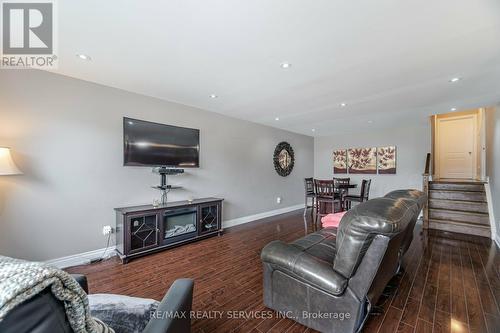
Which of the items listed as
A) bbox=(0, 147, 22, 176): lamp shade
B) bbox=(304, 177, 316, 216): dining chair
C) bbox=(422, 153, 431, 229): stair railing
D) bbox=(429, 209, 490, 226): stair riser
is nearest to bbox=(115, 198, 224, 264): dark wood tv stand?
bbox=(0, 147, 22, 176): lamp shade

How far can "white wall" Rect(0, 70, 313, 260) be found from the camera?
7.54ft

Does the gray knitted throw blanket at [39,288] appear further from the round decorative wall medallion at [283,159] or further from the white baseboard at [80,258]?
the round decorative wall medallion at [283,159]

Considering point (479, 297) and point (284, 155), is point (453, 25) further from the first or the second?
point (284, 155)

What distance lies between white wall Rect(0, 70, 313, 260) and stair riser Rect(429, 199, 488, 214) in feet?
16.3

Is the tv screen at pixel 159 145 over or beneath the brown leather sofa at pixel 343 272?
over

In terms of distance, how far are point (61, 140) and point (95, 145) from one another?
34 centimetres

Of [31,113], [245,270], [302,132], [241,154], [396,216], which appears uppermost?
[302,132]

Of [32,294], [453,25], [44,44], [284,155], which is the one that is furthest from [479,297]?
[44,44]

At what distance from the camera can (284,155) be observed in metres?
5.82

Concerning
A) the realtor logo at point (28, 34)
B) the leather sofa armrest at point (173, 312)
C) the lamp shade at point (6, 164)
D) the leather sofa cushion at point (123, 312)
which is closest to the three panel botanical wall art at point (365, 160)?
the leather sofa armrest at point (173, 312)

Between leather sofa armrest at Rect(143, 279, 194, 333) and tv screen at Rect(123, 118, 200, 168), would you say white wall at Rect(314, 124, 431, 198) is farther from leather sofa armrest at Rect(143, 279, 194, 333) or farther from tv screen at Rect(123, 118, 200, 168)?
leather sofa armrest at Rect(143, 279, 194, 333)

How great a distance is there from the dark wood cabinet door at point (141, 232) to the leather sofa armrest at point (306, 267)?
76.2 inches

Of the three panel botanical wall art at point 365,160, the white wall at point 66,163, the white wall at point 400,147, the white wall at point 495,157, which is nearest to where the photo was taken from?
the white wall at point 66,163

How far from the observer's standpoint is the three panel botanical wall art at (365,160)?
5.56 metres
